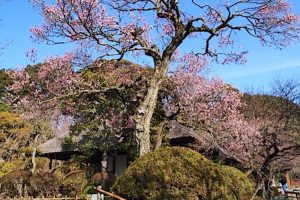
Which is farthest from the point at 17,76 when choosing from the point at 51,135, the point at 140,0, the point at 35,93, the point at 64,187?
the point at 51,135

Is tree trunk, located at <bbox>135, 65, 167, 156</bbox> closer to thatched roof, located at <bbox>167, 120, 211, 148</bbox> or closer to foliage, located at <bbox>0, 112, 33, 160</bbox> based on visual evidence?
thatched roof, located at <bbox>167, 120, 211, 148</bbox>

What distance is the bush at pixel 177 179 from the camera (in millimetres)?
7082

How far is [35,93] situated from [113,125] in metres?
4.49

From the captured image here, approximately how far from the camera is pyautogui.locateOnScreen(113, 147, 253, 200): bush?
708cm

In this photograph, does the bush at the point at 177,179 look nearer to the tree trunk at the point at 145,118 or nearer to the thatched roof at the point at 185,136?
the tree trunk at the point at 145,118

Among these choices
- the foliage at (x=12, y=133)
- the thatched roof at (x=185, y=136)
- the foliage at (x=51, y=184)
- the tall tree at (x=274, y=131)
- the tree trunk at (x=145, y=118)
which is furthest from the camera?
the foliage at (x=12, y=133)

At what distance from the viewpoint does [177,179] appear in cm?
711

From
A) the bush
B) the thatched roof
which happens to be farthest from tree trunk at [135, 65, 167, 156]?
the thatched roof

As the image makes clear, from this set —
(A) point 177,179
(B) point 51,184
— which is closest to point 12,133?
(B) point 51,184

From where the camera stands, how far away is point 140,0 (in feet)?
35.6

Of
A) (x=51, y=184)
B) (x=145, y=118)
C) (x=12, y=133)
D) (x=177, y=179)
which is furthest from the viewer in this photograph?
(x=12, y=133)

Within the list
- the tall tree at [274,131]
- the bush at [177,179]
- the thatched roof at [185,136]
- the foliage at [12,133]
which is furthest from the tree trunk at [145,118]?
the foliage at [12,133]

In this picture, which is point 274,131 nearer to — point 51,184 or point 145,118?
point 145,118

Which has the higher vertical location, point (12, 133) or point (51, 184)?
point (12, 133)
